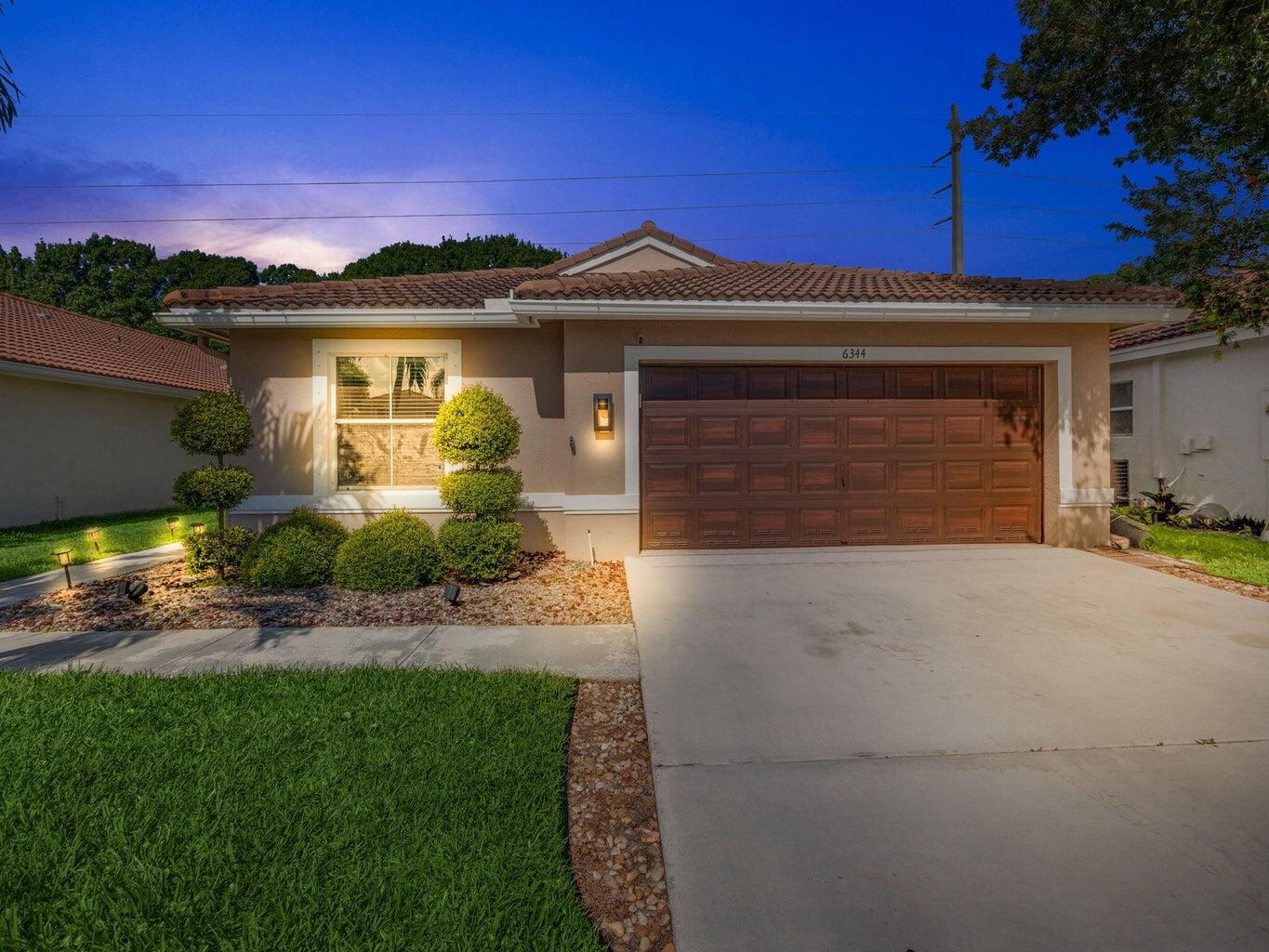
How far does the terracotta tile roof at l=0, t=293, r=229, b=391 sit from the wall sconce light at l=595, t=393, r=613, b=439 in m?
7.77

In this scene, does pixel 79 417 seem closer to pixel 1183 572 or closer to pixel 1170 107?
pixel 1170 107

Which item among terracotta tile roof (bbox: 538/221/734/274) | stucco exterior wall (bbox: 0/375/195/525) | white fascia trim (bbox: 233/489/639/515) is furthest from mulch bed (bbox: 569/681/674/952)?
stucco exterior wall (bbox: 0/375/195/525)

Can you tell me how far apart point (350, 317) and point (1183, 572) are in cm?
1033

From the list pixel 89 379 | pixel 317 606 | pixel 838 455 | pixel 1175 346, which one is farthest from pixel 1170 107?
pixel 89 379

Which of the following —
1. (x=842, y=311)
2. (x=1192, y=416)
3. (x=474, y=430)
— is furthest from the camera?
(x=1192, y=416)

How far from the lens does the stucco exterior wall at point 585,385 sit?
7.82 meters

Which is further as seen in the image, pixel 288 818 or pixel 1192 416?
pixel 1192 416

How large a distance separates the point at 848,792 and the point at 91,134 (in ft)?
79.3

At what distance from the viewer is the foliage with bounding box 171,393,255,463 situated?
21.9 feet

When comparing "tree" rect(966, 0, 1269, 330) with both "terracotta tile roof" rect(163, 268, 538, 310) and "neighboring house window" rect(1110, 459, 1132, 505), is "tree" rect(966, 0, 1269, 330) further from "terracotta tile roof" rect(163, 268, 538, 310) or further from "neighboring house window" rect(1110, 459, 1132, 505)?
"terracotta tile roof" rect(163, 268, 538, 310)

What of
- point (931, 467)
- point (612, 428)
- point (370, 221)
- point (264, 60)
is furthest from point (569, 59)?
point (931, 467)

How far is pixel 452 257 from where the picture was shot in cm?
3198

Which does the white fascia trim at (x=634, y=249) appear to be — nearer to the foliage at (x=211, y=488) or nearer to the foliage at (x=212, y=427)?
the foliage at (x=212, y=427)

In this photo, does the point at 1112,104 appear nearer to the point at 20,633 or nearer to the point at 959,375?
the point at 959,375
